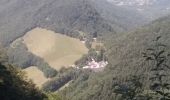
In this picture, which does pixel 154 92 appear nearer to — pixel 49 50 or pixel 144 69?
pixel 144 69

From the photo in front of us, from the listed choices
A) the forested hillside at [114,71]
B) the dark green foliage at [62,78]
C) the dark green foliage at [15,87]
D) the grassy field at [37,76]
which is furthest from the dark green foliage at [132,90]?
the grassy field at [37,76]

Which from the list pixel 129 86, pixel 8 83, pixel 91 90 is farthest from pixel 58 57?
pixel 129 86

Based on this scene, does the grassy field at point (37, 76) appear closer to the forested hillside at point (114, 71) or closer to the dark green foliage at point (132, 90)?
the forested hillside at point (114, 71)

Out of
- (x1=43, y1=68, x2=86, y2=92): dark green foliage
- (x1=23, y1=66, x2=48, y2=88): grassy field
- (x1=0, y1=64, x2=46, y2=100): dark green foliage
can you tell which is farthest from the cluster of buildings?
(x1=0, y1=64, x2=46, y2=100): dark green foliage

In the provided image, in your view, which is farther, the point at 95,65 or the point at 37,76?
the point at 95,65

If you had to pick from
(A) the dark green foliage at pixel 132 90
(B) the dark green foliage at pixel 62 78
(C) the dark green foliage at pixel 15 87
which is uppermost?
(A) the dark green foliage at pixel 132 90

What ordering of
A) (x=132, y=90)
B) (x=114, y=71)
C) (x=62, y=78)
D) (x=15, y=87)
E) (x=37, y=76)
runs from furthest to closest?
1. (x=37, y=76)
2. (x=62, y=78)
3. (x=114, y=71)
4. (x=15, y=87)
5. (x=132, y=90)

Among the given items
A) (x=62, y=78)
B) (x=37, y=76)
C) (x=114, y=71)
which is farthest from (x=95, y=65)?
(x=37, y=76)

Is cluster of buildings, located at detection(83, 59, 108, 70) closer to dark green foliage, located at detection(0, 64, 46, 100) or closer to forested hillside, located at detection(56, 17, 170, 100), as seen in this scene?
forested hillside, located at detection(56, 17, 170, 100)

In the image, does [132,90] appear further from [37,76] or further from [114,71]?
[37,76]
